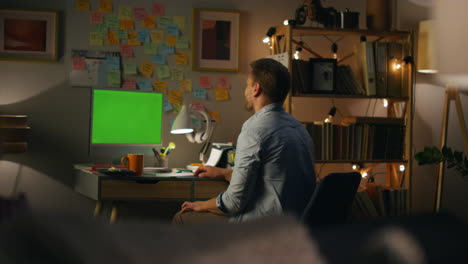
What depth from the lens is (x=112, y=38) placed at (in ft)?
11.0

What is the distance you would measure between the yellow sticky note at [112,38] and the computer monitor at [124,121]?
18.3 inches

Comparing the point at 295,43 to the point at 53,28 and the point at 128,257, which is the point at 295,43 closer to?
the point at 53,28

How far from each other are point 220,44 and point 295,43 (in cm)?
51

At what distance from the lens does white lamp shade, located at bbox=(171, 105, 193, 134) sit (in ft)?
10.3

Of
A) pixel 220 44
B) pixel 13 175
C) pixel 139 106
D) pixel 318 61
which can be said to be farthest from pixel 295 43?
pixel 13 175

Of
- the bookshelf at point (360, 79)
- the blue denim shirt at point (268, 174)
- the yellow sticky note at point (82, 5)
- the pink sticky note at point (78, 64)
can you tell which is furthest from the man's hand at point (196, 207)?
the yellow sticky note at point (82, 5)

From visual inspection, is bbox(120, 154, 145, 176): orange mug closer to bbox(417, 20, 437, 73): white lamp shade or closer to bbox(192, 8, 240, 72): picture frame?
bbox(192, 8, 240, 72): picture frame

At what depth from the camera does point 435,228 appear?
25 centimetres

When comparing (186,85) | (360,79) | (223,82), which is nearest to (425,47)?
(360,79)

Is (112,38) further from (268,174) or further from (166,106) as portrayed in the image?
(268,174)

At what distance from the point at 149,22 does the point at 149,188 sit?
125 cm

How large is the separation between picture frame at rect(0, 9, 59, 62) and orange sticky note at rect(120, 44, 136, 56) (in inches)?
16.4

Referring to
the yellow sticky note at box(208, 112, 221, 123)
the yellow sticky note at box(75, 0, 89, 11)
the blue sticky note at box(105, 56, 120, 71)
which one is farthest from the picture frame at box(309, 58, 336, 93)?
the yellow sticky note at box(75, 0, 89, 11)

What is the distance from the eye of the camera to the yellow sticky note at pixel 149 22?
339 cm
